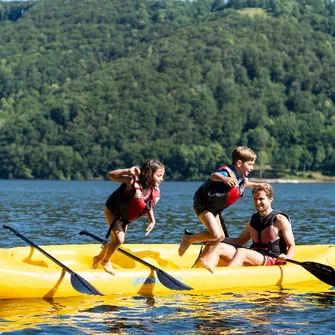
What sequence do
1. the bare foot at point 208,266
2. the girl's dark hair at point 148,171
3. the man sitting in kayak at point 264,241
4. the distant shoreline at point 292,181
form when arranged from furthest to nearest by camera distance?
the distant shoreline at point 292,181 < the man sitting in kayak at point 264,241 < the bare foot at point 208,266 < the girl's dark hair at point 148,171

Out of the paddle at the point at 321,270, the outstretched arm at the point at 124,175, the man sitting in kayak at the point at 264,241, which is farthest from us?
the paddle at the point at 321,270

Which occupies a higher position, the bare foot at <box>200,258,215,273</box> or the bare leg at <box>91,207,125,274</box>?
the bare leg at <box>91,207,125,274</box>

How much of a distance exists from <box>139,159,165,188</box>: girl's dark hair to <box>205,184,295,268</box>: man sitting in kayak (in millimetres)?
1602

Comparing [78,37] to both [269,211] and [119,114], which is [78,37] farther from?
[269,211]

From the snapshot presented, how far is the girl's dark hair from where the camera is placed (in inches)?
425

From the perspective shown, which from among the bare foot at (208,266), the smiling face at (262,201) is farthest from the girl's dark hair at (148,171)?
the smiling face at (262,201)

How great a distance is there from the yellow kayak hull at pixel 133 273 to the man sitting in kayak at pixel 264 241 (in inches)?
7.9

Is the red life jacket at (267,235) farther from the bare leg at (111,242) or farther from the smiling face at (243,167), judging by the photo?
the bare leg at (111,242)

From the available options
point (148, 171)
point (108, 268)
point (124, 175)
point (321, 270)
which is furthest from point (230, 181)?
point (321, 270)

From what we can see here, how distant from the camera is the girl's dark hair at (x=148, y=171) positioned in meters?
10.8

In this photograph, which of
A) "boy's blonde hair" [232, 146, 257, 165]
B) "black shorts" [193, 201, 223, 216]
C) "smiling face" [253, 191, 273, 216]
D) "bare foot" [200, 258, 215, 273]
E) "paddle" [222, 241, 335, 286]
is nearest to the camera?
"boy's blonde hair" [232, 146, 257, 165]

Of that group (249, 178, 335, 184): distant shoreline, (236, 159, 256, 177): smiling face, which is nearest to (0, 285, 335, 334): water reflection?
A: (236, 159, 256, 177): smiling face

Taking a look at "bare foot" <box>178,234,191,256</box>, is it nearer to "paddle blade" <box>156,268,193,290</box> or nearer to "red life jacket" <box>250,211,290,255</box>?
"paddle blade" <box>156,268,193,290</box>

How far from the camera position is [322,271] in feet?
39.4
